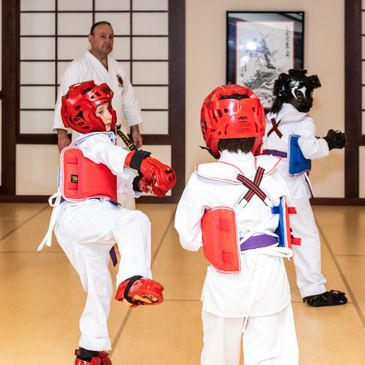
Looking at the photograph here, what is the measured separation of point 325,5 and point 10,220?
3.41 metres

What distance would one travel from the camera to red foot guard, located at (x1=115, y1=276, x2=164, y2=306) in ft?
8.14

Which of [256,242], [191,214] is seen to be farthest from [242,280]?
[191,214]

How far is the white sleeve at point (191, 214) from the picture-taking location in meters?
2.47

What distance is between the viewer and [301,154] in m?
4.14

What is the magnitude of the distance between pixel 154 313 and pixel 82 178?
124 centimetres

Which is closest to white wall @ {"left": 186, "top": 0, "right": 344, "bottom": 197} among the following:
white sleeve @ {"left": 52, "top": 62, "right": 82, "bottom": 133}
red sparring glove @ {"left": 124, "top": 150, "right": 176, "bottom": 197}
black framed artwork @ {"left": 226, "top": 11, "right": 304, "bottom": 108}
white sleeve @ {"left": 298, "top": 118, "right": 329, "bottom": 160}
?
black framed artwork @ {"left": 226, "top": 11, "right": 304, "bottom": 108}

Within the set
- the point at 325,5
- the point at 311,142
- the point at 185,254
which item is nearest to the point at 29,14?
the point at 325,5

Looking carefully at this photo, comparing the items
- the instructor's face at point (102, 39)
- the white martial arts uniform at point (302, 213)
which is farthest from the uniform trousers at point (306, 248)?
the instructor's face at point (102, 39)

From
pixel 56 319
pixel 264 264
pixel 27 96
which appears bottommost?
pixel 56 319

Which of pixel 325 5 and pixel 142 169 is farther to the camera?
pixel 325 5

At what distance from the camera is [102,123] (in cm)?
307

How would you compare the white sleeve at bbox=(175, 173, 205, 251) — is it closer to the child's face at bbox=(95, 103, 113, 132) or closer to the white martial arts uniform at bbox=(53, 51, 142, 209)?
the child's face at bbox=(95, 103, 113, 132)

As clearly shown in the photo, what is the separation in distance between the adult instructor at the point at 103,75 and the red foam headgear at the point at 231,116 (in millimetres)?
2925

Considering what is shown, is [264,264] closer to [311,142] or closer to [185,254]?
[311,142]
